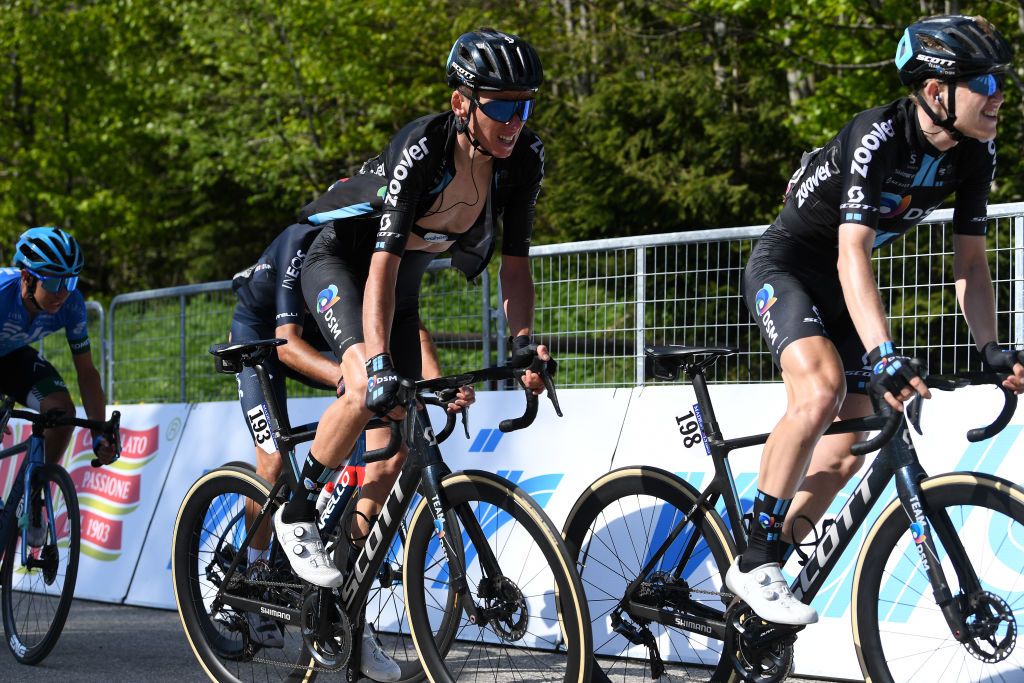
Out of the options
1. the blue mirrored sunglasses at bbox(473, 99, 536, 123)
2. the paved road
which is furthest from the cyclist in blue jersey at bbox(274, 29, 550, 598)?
the paved road

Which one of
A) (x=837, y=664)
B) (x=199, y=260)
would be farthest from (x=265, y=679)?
(x=199, y=260)

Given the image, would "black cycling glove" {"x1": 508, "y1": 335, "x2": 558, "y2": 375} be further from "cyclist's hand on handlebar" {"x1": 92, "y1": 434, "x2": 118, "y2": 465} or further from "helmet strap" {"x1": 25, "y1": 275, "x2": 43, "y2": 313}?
"helmet strap" {"x1": 25, "y1": 275, "x2": 43, "y2": 313}

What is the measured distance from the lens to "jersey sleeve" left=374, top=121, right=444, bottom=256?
424cm

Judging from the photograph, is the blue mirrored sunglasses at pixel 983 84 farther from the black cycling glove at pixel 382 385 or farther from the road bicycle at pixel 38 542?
the road bicycle at pixel 38 542

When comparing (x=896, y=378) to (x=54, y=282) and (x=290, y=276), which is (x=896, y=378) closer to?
(x=290, y=276)

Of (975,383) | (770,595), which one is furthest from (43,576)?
(975,383)

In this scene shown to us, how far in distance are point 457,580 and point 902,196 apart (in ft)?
6.41

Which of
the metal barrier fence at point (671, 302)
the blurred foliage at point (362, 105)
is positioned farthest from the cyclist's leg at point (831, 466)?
the blurred foliage at point (362, 105)

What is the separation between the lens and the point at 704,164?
57.5 feet

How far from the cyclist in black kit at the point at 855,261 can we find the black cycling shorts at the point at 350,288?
1.38 metres

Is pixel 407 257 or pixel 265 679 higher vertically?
pixel 407 257

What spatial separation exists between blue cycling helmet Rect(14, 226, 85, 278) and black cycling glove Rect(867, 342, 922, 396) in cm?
416

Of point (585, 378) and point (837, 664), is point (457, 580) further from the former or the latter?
point (585, 378)

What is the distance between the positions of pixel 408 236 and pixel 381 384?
63 centimetres
